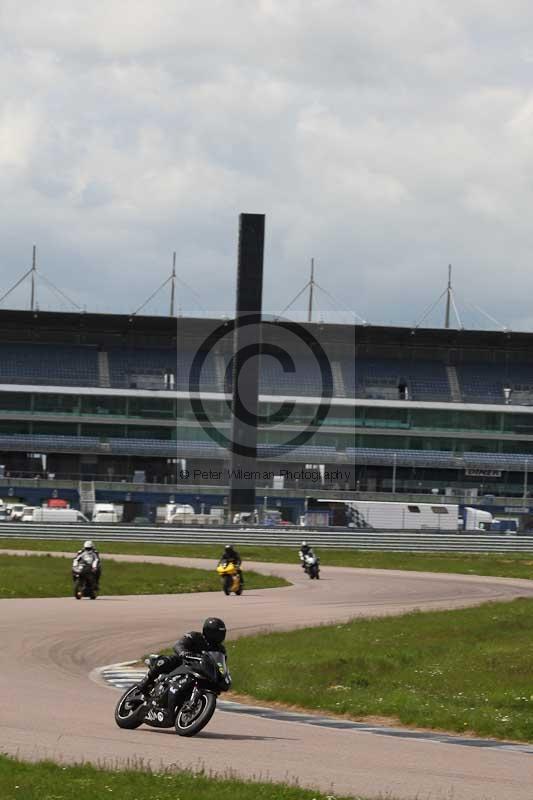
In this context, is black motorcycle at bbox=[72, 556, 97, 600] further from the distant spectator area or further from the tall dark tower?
the distant spectator area

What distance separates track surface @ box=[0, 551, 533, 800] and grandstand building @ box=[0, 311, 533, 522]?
217 ft

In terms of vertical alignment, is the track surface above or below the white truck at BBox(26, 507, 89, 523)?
below

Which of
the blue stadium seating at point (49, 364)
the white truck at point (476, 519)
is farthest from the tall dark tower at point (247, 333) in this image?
the blue stadium seating at point (49, 364)

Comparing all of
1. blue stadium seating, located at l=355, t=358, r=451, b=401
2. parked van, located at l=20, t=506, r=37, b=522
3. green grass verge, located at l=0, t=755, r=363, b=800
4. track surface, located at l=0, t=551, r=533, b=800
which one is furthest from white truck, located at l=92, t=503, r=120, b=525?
green grass verge, located at l=0, t=755, r=363, b=800

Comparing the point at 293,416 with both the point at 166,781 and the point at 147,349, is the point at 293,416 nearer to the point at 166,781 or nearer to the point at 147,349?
the point at 147,349

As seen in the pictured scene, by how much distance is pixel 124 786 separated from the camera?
10.6m

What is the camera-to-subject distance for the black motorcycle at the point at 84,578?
34906 mm

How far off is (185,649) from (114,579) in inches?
1103

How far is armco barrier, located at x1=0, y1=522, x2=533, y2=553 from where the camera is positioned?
69250 millimetres

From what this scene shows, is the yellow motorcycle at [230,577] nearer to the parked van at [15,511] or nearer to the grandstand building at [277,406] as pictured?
the parked van at [15,511]

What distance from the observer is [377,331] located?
101 meters

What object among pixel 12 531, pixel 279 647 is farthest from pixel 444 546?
pixel 279 647

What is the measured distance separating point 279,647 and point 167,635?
3.21m

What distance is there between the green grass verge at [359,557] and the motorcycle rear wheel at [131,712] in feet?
132
